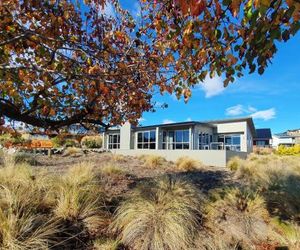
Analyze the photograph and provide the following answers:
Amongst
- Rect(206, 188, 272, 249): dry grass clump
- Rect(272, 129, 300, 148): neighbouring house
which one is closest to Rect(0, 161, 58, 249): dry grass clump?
Rect(206, 188, 272, 249): dry grass clump

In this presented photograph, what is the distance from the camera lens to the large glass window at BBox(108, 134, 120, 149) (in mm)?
30631

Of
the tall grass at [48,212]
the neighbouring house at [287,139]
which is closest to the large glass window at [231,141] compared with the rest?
the tall grass at [48,212]

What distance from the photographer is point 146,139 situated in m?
27.1

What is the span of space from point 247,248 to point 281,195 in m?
2.22

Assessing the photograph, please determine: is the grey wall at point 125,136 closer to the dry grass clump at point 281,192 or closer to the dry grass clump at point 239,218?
the dry grass clump at point 281,192

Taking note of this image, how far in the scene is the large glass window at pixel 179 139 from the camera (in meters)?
23.9

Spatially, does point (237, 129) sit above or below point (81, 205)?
above

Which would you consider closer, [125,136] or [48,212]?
[48,212]

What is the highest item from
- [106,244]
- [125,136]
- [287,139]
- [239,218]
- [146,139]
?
[287,139]

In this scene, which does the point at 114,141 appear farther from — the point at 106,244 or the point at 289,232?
the point at 106,244

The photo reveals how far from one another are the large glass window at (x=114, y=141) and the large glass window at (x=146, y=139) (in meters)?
3.54

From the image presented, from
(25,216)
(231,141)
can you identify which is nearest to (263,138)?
(231,141)

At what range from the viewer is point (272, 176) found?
828 cm

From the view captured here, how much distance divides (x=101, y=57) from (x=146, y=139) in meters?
22.8
